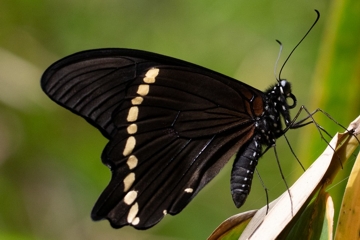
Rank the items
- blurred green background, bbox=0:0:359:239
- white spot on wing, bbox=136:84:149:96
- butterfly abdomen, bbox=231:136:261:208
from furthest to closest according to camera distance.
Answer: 1. blurred green background, bbox=0:0:359:239
2. white spot on wing, bbox=136:84:149:96
3. butterfly abdomen, bbox=231:136:261:208

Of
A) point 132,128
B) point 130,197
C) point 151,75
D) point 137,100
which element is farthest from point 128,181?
point 151,75

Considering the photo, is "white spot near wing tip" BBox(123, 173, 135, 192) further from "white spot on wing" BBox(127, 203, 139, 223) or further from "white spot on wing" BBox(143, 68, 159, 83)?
"white spot on wing" BBox(143, 68, 159, 83)

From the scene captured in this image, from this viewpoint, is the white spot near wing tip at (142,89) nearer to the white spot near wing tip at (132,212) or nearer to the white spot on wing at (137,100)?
the white spot on wing at (137,100)

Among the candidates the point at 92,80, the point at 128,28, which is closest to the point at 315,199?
the point at 92,80

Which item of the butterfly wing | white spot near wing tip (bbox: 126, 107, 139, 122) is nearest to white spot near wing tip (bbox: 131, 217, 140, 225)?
the butterfly wing

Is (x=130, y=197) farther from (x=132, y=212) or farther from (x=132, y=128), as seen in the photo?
(x=132, y=128)

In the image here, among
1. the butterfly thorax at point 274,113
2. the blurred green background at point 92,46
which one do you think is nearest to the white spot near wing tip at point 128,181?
the butterfly thorax at point 274,113
